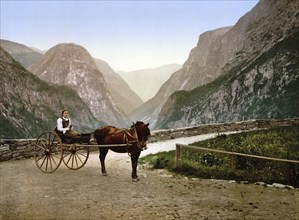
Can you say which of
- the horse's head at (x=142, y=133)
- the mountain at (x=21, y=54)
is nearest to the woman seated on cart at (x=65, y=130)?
the horse's head at (x=142, y=133)

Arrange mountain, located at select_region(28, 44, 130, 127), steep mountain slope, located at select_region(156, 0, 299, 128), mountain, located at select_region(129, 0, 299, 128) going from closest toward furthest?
steep mountain slope, located at select_region(156, 0, 299, 128) → mountain, located at select_region(129, 0, 299, 128) → mountain, located at select_region(28, 44, 130, 127)

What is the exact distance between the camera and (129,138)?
1201 centimetres

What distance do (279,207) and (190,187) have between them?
2.93 metres

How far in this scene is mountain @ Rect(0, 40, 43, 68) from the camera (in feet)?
583

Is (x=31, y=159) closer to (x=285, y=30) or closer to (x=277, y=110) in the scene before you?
(x=277, y=110)

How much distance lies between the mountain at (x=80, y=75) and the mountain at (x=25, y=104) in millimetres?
25787

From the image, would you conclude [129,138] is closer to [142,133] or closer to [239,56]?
[142,133]

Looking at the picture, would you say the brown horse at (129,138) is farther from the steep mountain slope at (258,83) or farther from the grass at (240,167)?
the steep mountain slope at (258,83)

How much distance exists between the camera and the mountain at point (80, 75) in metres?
145

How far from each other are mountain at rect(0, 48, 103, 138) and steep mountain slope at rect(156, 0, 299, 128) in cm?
3568

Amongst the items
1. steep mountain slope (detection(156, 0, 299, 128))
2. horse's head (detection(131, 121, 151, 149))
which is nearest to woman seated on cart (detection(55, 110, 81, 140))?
horse's head (detection(131, 121, 151, 149))

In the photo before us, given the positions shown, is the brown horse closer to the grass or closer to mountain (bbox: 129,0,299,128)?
the grass

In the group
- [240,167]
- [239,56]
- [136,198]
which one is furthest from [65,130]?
[239,56]

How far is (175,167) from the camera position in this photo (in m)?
13.5
